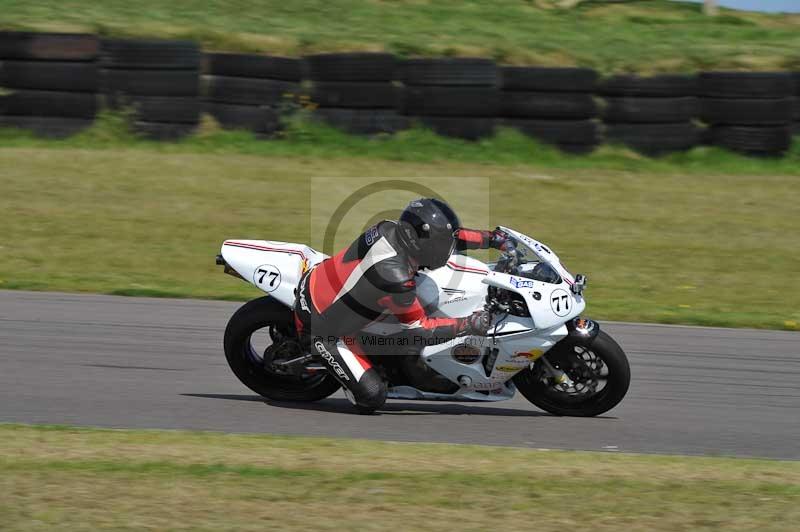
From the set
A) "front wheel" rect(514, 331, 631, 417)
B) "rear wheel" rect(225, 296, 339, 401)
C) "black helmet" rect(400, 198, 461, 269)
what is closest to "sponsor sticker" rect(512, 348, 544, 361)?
"front wheel" rect(514, 331, 631, 417)

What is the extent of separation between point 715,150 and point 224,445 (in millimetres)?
11858

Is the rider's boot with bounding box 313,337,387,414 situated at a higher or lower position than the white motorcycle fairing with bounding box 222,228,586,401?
lower

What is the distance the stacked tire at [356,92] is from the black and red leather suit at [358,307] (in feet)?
30.1

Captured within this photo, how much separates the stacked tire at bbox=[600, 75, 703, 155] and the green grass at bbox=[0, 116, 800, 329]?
0.26 m

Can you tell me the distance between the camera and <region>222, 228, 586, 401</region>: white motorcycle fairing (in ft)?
21.4

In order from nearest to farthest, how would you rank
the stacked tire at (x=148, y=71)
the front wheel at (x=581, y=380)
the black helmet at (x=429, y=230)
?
1. the black helmet at (x=429, y=230)
2. the front wheel at (x=581, y=380)
3. the stacked tire at (x=148, y=71)

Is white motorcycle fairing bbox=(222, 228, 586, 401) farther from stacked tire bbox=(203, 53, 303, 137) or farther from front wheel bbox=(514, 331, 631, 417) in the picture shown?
stacked tire bbox=(203, 53, 303, 137)

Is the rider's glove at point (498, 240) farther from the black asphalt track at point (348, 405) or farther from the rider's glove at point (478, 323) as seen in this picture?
the black asphalt track at point (348, 405)

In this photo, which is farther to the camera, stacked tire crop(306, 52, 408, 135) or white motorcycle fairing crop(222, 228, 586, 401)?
stacked tire crop(306, 52, 408, 135)

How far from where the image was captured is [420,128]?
1598 centimetres

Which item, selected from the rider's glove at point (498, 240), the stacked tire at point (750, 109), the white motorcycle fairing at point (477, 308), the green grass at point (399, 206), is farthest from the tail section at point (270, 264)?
the stacked tire at point (750, 109)

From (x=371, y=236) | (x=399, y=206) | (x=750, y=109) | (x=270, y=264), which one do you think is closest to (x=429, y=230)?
(x=371, y=236)

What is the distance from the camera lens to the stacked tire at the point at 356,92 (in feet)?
51.2

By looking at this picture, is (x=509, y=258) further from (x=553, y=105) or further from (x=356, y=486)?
(x=553, y=105)
